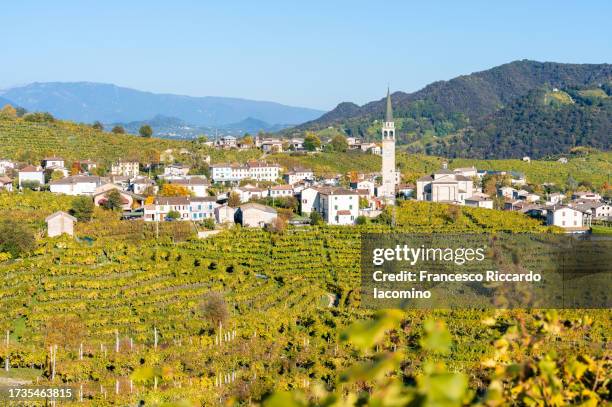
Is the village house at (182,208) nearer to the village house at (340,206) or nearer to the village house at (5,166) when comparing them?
the village house at (340,206)

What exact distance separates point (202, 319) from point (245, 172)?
22.5 metres

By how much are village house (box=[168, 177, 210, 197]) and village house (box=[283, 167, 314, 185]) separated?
5.92m

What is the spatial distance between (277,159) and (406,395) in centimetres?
4060

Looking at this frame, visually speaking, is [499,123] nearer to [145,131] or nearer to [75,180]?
[145,131]

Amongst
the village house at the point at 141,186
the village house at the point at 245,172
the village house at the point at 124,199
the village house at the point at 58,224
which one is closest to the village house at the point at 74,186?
the village house at the point at 124,199

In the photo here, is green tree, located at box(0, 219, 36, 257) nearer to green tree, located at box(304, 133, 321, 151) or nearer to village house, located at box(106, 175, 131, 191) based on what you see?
village house, located at box(106, 175, 131, 191)

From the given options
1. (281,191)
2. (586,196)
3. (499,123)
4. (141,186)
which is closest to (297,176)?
(281,191)

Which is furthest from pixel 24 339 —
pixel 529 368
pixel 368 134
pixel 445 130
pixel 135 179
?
pixel 445 130

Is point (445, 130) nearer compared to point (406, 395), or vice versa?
point (406, 395)

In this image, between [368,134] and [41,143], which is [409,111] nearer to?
[368,134]

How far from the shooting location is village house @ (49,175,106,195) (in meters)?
28.9

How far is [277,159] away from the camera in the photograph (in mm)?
42188

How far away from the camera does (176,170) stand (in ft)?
117

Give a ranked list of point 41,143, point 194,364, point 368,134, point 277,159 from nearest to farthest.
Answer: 1. point 194,364
2. point 41,143
3. point 277,159
4. point 368,134
